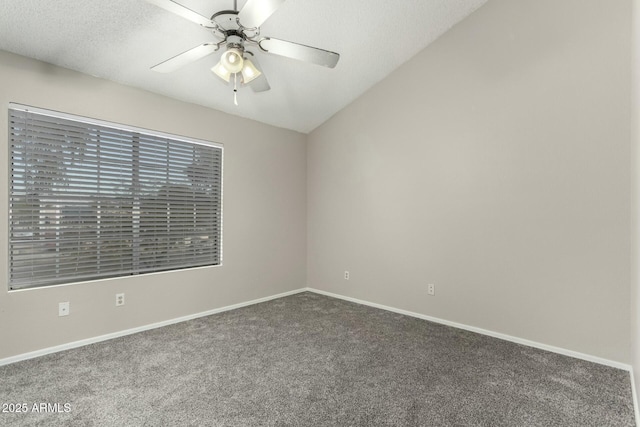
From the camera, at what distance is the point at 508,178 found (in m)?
2.98

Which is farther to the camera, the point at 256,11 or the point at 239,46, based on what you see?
the point at 239,46

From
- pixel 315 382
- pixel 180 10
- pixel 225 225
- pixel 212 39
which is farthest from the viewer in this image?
pixel 225 225

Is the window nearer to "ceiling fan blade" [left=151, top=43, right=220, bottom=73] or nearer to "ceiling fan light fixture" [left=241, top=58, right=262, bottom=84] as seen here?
"ceiling fan blade" [left=151, top=43, right=220, bottom=73]

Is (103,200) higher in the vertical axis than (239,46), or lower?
lower

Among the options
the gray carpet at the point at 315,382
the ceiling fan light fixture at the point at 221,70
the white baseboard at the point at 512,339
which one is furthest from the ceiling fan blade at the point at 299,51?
the white baseboard at the point at 512,339

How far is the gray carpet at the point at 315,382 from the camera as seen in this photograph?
72.4 inches

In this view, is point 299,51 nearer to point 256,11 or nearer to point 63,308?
point 256,11

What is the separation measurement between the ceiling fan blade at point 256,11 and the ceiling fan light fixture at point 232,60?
0.29 m

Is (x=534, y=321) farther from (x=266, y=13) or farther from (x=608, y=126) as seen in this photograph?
(x=266, y=13)

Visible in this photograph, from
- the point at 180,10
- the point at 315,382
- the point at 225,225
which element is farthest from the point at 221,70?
the point at 315,382

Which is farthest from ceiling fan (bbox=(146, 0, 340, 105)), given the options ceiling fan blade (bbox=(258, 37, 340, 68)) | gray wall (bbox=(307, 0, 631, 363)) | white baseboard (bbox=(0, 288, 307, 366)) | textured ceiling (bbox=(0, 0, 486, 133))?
white baseboard (bbox=(0, 288, 307, 366))

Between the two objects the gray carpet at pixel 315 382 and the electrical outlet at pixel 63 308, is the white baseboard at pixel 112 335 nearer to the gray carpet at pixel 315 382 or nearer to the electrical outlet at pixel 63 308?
the gray carpet at pixel 315 382

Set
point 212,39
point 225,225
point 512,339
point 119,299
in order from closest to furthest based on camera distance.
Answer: point 212,39, point 512,339, point 119,299, point 225,225

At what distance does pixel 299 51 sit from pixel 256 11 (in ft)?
1.41
